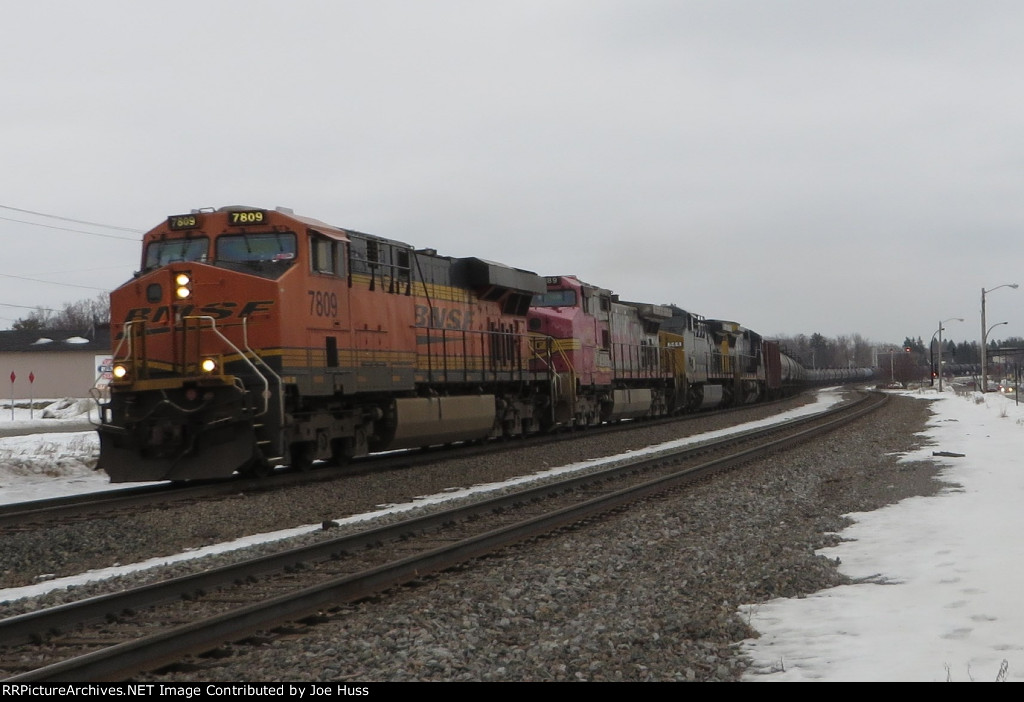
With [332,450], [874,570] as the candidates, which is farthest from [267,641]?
[332,450]

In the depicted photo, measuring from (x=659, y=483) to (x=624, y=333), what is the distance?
17.7 m

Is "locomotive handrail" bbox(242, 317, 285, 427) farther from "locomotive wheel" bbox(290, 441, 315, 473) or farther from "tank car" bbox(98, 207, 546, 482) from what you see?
"locomotive wheel" bbox(290, 441, 315, 473)

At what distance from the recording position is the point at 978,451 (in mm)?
17531

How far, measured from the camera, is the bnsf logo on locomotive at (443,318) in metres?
18.1

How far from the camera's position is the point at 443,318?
1906cm

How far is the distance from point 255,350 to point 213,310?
0.79 metres

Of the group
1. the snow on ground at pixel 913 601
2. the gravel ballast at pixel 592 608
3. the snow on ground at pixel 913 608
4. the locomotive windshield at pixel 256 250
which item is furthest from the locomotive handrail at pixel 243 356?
the snow on ground at pixel 913 608

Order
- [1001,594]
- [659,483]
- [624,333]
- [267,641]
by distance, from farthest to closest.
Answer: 1. [624,333]
2. [659,483]
3. [1001,594]
4. [267,641]

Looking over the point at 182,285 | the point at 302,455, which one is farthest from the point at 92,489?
the point at 182,285

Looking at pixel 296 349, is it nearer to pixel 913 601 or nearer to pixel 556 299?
pixel 913 601

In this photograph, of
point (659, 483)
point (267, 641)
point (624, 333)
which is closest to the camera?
point (267, 641)

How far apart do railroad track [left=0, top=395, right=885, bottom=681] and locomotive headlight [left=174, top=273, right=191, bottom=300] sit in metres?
5.00

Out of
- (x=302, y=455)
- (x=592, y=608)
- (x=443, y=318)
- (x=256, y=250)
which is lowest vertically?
(x=592, y=608)

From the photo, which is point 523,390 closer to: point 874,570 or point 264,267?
point 264,267
